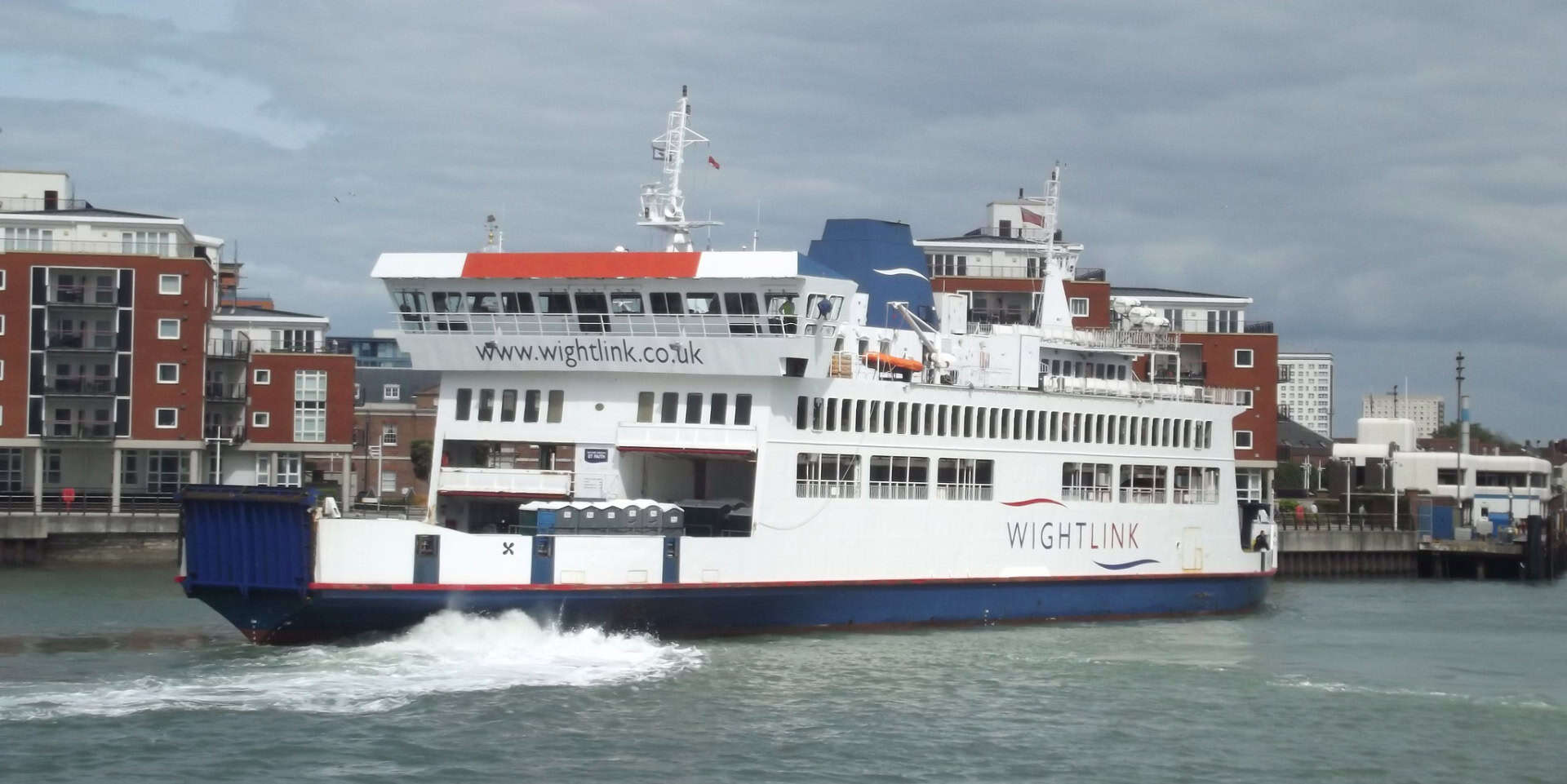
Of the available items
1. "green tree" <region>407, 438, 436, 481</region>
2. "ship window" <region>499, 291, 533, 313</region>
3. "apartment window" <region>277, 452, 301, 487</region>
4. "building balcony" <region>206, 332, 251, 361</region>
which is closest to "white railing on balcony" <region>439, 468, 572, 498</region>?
"ship window" <region>499, 291, 533, 313</region>

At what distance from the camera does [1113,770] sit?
21016 millimetres

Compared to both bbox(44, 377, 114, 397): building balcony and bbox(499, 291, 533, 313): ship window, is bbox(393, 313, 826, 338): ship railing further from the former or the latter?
bbox(44, 377, 114, 397): building balcony

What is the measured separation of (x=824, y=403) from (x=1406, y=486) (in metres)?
52.3

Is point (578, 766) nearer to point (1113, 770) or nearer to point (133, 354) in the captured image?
point (1113, 770)

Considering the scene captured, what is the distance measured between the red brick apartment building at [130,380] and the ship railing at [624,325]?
82.5ft

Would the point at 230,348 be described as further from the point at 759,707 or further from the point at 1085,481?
the point at 759,707

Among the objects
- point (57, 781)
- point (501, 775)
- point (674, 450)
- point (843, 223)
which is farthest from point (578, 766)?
point (843, 223)

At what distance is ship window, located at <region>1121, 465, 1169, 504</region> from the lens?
36.5 metres

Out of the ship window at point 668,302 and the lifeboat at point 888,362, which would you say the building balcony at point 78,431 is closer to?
Result: the ship window at point 668,302

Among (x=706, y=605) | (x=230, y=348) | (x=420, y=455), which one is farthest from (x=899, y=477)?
(x=420, y=455)

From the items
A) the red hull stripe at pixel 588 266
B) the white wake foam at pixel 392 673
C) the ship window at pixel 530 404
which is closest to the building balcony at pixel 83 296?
the red hull stripe at pixel 588 266

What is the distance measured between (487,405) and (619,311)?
292 cm

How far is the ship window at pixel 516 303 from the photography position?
29.9m

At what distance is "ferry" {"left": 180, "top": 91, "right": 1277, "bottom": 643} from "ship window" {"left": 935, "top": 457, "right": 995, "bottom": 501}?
5cm
